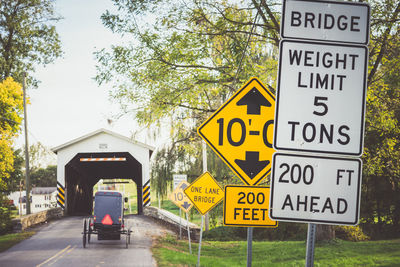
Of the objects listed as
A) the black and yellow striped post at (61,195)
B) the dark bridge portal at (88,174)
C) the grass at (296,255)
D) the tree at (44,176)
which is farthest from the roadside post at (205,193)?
the tree at (44,176)

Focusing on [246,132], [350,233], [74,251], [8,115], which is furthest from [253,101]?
[8,115]

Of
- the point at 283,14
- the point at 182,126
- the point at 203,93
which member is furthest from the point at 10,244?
the point at 283,14

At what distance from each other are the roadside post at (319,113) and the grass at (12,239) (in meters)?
15.3

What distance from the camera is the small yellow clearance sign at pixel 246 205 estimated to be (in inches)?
198

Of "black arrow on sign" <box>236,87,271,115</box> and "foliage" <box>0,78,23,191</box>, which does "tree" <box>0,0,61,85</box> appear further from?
"black arrow on sign" <box>236,87,271,115</box>

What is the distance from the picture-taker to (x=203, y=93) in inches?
675

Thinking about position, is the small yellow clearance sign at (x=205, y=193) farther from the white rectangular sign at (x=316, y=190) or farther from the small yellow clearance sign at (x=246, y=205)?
the white rectangular sign at (x=316, y=190)

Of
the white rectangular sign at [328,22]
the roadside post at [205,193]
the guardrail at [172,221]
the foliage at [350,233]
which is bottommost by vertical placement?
the guardrail at [172,221]

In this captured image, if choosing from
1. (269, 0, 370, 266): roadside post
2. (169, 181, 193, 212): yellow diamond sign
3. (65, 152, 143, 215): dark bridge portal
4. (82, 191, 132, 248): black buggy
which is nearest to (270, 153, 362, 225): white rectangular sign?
(269, 0, 370, 266): roadside post

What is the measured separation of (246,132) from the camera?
205 inches

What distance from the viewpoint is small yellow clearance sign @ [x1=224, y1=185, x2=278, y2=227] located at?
16.5ft

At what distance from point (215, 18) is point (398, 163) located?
7703 millimetres

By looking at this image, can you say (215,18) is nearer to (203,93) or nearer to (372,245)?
(203,93)

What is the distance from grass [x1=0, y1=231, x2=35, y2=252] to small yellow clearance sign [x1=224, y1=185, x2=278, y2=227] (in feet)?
43.4
